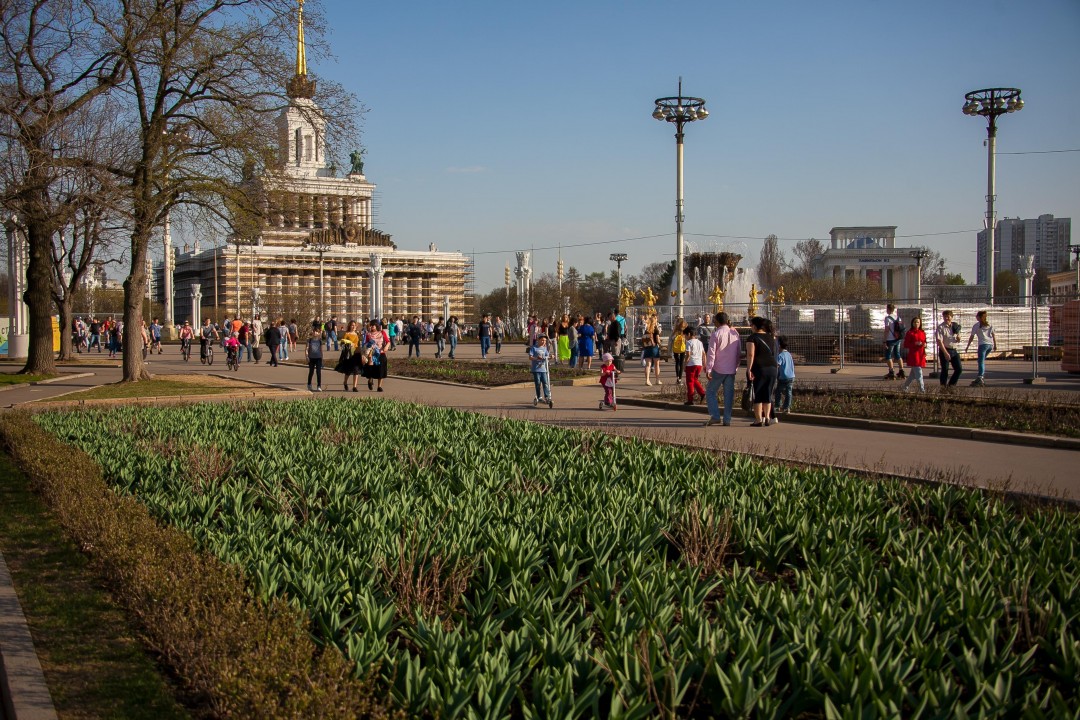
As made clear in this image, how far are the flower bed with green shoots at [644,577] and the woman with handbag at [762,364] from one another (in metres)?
5.75

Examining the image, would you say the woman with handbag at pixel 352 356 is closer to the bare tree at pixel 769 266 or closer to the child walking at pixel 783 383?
the child walking at pixel 783 383

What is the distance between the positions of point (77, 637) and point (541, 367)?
539 inches

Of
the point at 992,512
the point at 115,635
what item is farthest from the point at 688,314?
the point at 115,635

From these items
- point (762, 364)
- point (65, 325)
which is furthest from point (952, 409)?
point (65, 325)

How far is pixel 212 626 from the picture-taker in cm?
457

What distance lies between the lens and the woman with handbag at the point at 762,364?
15.0 meters

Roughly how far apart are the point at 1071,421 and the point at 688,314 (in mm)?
25775

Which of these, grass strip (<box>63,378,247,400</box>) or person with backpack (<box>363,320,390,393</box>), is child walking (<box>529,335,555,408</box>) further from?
grass strip (<box>63,378,247,400</box>)

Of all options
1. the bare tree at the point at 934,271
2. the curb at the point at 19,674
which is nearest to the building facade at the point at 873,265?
the bare tree at the point at 934,271

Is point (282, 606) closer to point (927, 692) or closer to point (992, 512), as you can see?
point (927, 692)

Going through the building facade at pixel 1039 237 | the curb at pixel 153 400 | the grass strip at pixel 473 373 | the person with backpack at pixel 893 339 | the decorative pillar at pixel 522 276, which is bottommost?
the curb at pixel 153 400

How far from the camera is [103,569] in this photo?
6.32 metres

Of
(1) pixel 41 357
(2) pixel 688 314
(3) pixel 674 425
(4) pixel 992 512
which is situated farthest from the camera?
(2) pixel 688 314

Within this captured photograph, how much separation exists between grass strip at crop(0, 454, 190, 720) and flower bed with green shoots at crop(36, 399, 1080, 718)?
0.70 metres
